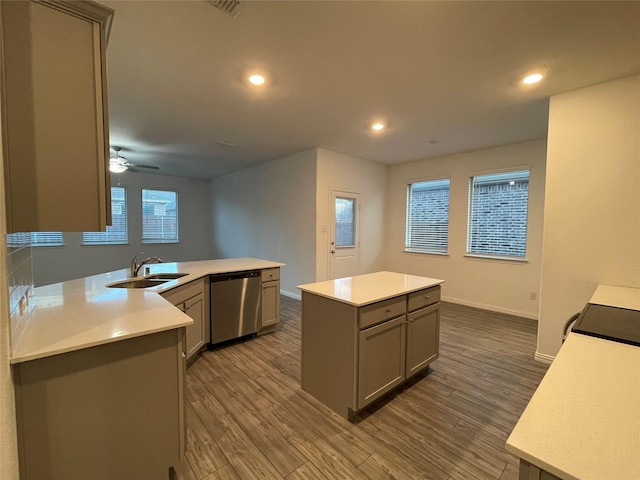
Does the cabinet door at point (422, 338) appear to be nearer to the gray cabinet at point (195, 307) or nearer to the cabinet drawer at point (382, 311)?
the cabinet drawer at point (382, 311)

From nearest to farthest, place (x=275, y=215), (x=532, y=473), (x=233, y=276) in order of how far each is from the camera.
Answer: (x=532, y=473)
(x=233, y=276)
(x=275, y=215)

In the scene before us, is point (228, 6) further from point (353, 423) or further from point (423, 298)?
point (353, 423)

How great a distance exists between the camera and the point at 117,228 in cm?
675

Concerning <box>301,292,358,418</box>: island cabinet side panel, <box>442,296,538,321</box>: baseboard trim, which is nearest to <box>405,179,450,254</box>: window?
<box>442,296,538,321</box>: baseboard trim

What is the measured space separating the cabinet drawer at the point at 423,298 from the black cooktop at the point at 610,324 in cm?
102

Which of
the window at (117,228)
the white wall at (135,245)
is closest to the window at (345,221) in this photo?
the white wall at (135,245)

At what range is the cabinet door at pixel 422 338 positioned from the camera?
2.32m

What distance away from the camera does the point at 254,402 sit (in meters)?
2.21

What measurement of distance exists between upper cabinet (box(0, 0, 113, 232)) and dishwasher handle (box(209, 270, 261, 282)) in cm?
182

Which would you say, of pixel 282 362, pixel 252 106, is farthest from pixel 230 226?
pixel 282 362

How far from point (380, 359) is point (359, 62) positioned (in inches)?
93.0

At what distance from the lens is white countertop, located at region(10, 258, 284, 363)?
3.81 feet

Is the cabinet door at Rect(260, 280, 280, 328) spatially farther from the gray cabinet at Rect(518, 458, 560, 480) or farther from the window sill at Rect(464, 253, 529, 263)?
the window sill at Rect(464, 253, 529, 263)

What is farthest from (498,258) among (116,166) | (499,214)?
(116,166)
